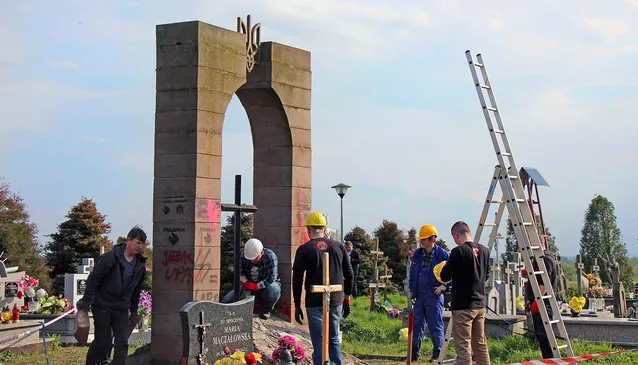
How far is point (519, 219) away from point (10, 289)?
1051cm

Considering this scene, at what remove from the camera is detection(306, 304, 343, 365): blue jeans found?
9.36m

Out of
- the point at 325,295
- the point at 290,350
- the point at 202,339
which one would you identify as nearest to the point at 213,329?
the point at 202,339

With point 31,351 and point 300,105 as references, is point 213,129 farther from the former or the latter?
point 31,351

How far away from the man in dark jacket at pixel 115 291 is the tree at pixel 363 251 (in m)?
20.7

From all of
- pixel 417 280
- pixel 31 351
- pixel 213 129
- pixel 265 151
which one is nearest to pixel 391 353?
pixel 417 280

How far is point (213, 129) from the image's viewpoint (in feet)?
38.7

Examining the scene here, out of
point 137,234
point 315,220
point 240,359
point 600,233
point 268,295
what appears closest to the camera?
point 240,359

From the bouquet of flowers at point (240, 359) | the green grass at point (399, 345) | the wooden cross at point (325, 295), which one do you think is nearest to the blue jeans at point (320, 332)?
the wooden cross at point (325, 295)

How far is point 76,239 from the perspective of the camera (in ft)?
98.9

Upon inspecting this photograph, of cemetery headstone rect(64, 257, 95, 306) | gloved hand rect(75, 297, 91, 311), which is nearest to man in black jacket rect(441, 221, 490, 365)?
gloved hand rect(75, 297, 91, 311)

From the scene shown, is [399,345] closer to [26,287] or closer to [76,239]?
[26,287]

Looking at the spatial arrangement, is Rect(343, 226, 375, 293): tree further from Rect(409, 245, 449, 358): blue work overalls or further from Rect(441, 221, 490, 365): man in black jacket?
Rect(441, 221, 490, 365): man in black jacket

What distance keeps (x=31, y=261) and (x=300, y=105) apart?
18.5 metres

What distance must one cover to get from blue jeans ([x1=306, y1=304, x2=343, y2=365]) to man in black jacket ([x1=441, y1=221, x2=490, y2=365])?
129 centimetres
